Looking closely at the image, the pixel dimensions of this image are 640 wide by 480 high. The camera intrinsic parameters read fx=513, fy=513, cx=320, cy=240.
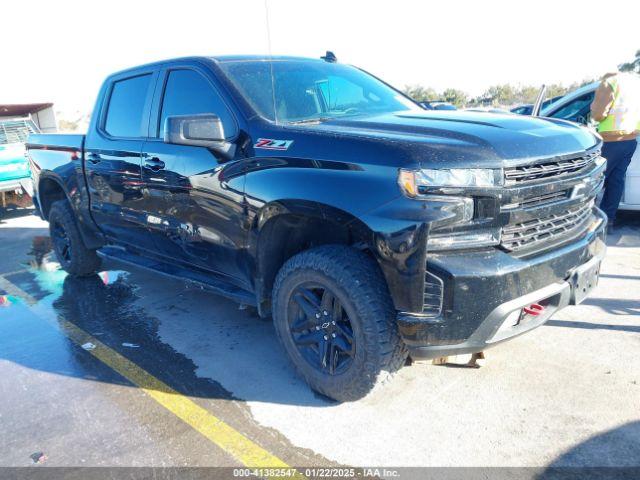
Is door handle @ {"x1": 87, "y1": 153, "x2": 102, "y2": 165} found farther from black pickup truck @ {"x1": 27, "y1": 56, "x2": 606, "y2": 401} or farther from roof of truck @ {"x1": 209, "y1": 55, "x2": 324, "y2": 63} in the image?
roof of truck @ {"x1": 209, "y1": 55, "x2": 324, "y2": 63}

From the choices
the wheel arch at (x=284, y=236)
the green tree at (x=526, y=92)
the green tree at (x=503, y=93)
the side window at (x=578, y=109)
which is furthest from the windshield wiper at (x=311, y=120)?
the green tree at (x=526, y=92)

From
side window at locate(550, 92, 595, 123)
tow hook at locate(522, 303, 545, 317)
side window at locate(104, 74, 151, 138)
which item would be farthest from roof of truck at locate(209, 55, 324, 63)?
side window at locate(550, 92, 595, 123)

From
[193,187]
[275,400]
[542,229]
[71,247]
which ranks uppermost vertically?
[193,187]

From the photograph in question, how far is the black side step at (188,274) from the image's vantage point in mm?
3447

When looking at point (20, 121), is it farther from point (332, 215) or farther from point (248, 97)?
point (332, 215)

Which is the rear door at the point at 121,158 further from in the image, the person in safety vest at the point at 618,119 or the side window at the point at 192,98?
the person in safety vest at the point at 618,119

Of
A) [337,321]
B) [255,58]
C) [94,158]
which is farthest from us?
[94,158]

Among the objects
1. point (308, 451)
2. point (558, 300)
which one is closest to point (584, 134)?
point (558, 300)

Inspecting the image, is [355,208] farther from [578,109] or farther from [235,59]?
[578,109]

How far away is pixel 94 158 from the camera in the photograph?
15.0 feet

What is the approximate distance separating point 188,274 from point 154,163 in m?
0.86

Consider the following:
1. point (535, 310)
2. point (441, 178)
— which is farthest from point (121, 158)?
point (535, 310)

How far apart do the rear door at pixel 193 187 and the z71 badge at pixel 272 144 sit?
211 mm

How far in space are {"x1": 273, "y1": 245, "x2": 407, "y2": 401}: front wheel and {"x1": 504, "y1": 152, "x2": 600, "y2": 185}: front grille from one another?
0.80 m
